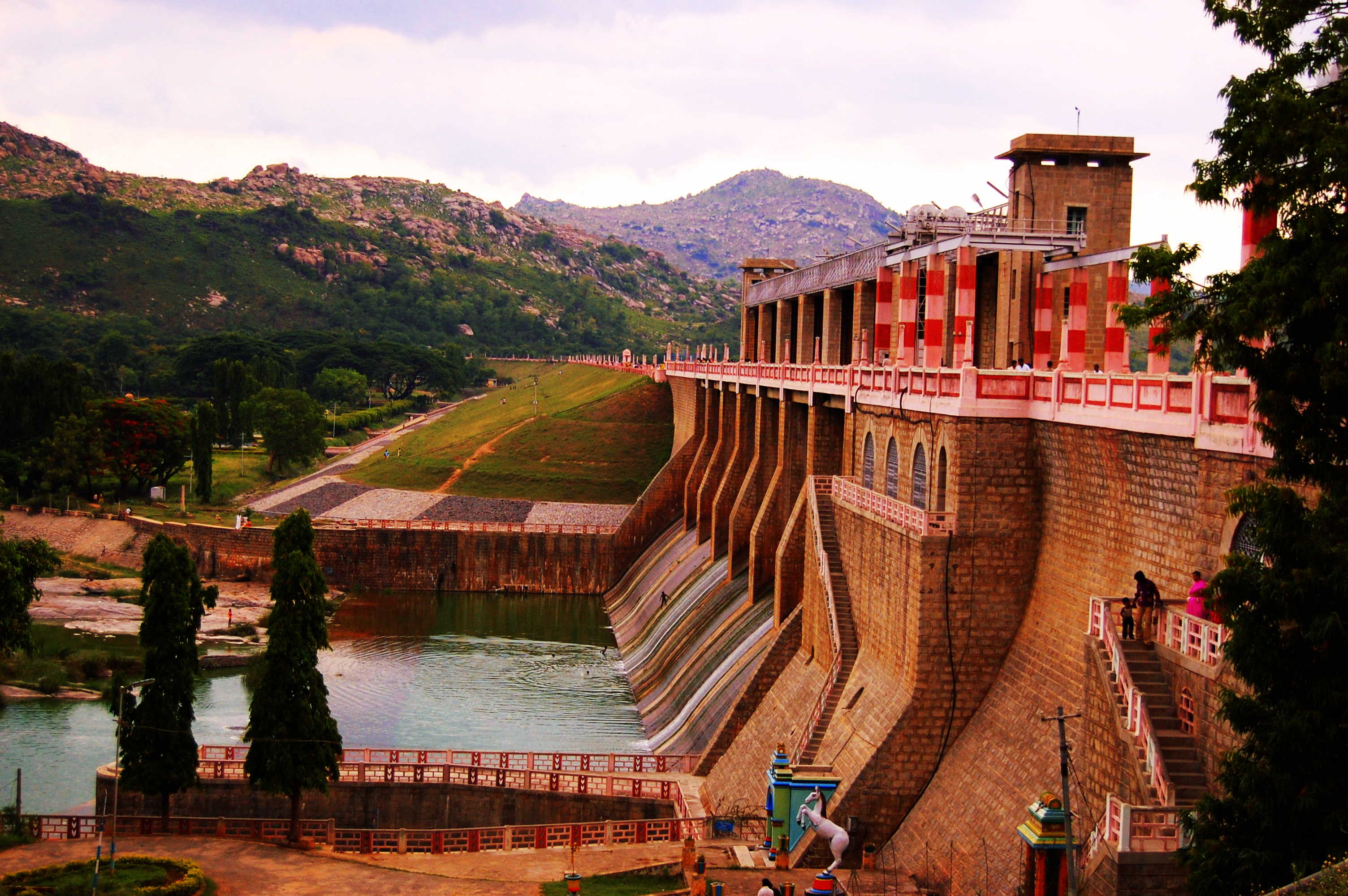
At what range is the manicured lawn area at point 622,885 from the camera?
86.4 ft

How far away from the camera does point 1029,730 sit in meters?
23.6

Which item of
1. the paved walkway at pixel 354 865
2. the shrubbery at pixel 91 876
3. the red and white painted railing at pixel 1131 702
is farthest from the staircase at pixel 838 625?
the shrubbery at pixel 91 876

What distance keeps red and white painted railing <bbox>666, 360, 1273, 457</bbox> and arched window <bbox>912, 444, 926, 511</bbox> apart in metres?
1.03

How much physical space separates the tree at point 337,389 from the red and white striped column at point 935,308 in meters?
103

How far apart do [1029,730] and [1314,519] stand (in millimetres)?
10335

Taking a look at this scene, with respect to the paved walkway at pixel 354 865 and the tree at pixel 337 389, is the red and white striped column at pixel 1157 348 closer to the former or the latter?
the paved walkway at pixel 354 865

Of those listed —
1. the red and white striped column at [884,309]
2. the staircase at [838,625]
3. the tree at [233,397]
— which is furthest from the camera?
the tree at [233,397]

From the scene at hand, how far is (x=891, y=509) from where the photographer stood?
28516 mm

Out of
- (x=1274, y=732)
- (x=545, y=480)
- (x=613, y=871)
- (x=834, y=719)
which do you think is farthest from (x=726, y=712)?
(x=545, y=480)

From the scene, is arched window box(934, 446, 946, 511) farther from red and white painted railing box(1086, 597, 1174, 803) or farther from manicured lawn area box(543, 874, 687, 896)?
manicured lawn area box(543, 874, 687, 896)

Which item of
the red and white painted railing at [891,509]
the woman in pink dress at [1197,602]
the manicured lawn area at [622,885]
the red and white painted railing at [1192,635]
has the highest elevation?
the red and white painted railing at [891,509]

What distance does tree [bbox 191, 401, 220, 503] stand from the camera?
82188 millimetres

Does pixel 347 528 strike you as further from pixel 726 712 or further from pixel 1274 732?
pixel 1274 732

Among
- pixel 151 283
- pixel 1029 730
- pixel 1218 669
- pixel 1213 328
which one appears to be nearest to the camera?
pixel 1213 328
